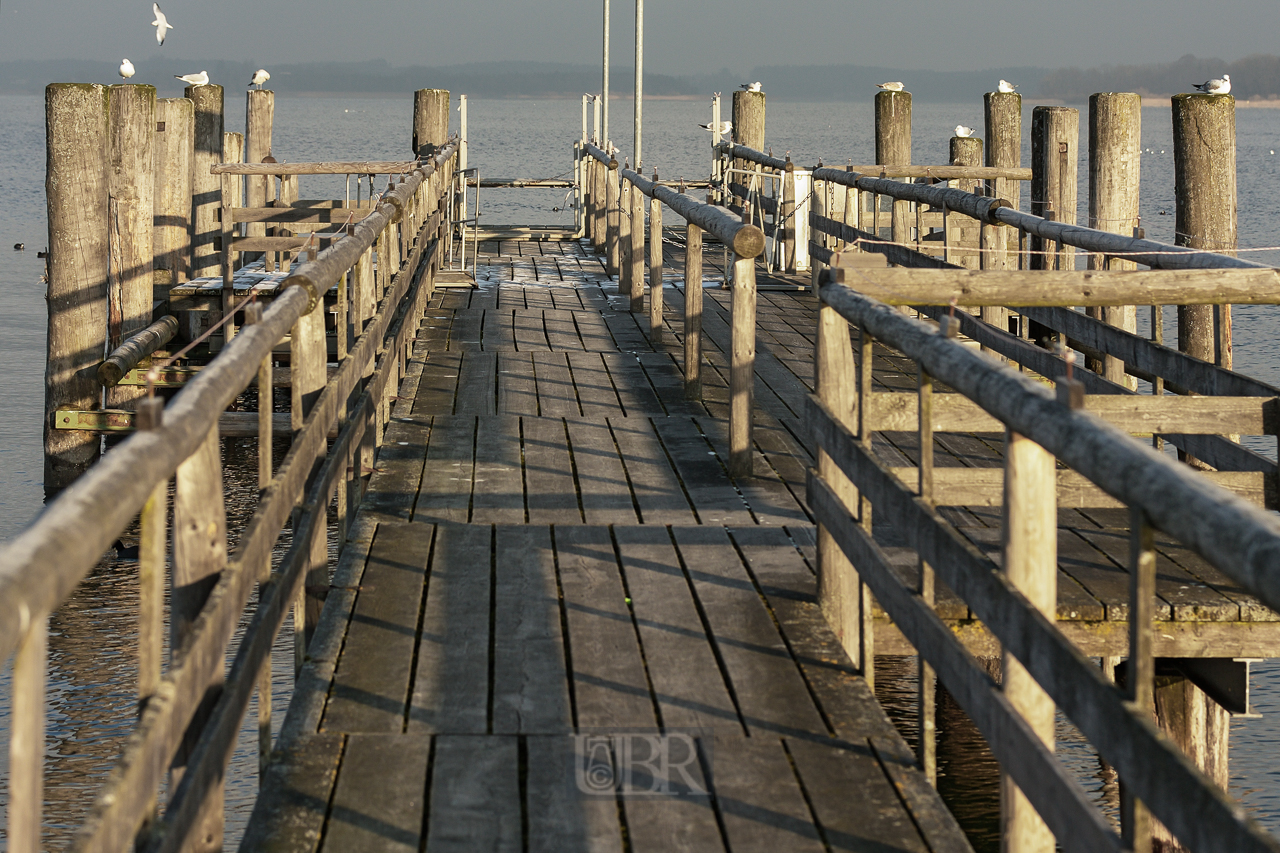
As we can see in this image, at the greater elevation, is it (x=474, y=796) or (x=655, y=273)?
(x=655, y=273)

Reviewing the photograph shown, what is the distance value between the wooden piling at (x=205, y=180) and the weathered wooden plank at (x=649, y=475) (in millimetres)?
9168

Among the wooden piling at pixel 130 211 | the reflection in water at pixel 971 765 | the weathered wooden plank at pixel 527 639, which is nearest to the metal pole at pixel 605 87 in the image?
the wooden piling at pixel 130 211

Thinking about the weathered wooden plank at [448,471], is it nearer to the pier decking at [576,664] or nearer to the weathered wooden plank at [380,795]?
the pier decking at [576,664]

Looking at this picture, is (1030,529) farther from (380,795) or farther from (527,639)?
(527,639)

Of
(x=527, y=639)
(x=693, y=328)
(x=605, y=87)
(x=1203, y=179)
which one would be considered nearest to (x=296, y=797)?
(x=527, y=639)

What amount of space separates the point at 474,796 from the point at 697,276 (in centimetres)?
597

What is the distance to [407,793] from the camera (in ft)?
12.4

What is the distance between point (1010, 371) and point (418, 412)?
5.93 metres

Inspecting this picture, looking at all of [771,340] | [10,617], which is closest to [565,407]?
[771,340]

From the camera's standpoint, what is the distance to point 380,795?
3770 mm

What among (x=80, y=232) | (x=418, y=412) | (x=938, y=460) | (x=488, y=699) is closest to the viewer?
(x=488, y=699)

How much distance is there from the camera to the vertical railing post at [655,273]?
37.1 feet

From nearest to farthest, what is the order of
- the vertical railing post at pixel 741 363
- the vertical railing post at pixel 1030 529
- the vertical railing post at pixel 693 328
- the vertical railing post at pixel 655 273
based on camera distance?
1. the vertical railing post at pixel 1030 529
2. the vertical railing post at pixel 741 363
3. the vertical railing post at pixel 693 328
4. the vertical railing post at pixel 655 273

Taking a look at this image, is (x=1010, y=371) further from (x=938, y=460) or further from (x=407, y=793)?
(x=938, y=460)
